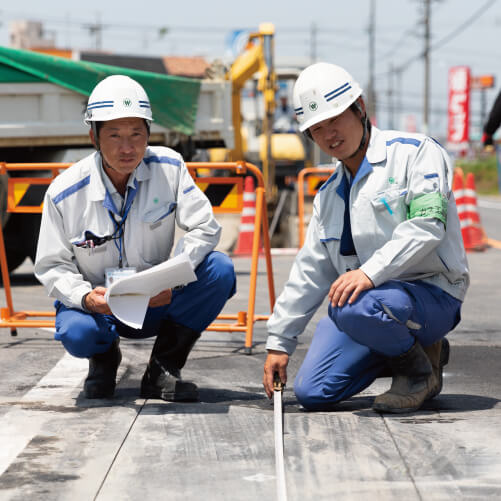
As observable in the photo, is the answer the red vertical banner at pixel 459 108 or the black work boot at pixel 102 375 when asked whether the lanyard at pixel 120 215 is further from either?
the red vertical banner at pixel 459 108

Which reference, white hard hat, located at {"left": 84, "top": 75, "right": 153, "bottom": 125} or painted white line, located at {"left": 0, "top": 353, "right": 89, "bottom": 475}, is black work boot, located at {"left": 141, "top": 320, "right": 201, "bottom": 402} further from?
white hard hat, located at {"left": 84, "top": 75, "right": 153, "bottom": 125}

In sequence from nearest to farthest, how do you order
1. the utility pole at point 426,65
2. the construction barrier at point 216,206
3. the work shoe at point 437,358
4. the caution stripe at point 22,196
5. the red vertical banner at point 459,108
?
the work shoe at point 437,358, the construction barrier at point 216,206, the caution stripe at point 22,196, the utility pole at point 426,65, the red vertical banner at point 459,108

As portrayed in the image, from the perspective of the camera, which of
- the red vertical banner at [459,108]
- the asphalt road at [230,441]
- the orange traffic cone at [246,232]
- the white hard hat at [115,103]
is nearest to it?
the asphalt road at [230,441]

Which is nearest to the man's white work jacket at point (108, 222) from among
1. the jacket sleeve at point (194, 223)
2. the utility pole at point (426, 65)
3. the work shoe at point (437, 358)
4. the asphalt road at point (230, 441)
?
the jacket sleeve at point (194, 223)

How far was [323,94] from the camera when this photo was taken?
4355mm

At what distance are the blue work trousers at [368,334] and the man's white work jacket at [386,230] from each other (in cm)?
8

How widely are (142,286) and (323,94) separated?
1164 mm

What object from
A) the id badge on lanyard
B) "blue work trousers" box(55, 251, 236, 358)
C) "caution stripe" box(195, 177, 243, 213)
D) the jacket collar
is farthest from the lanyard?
"caution stripe" box(195, 177, 243, 213)

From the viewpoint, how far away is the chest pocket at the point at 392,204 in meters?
4.40

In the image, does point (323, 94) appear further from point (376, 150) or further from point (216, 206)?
point (216, 206)

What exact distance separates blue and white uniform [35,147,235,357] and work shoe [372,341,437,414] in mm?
963

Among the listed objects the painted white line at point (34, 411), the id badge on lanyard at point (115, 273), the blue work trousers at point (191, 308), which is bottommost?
the painted white line at point (34, 411)

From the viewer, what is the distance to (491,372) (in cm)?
561

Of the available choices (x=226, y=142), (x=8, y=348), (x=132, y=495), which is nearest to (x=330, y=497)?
(x=132, y=495)
